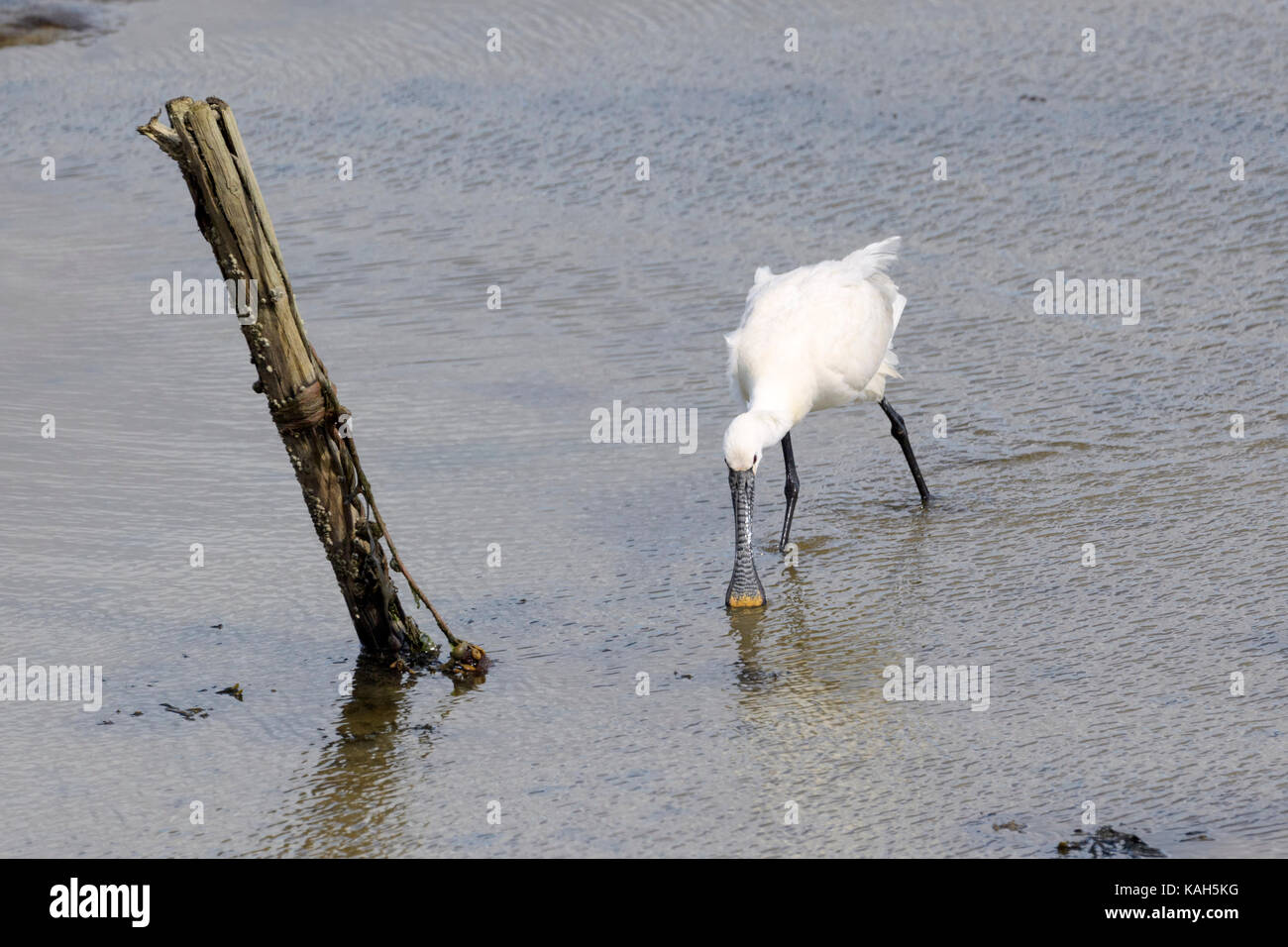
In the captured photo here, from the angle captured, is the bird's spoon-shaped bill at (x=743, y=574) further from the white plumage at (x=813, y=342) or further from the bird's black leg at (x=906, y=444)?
the bird's black leg at (x=906, y=444)

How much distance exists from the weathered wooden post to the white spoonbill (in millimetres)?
1462

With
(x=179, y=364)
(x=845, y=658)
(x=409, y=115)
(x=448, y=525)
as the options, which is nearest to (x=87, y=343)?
(x=179, y=364)

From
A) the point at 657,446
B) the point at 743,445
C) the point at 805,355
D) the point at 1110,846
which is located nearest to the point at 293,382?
the point at 743,445

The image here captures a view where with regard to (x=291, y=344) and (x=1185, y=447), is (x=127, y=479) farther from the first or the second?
(x=1185, y=447)

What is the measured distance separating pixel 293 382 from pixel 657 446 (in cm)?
300

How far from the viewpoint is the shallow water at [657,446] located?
4.68 metres

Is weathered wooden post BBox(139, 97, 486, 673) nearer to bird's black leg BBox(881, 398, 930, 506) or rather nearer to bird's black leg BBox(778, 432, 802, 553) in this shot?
bird's black leg BBox(778, 432, 802, 553)

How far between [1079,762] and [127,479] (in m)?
4.66

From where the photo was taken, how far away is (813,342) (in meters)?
6.73

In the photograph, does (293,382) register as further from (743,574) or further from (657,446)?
(657,446)

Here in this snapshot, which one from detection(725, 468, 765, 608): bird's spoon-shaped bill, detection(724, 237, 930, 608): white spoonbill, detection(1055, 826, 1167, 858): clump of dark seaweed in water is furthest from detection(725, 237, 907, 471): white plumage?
detection(1055, 826, 1167, 858): clump of dark seaweed in water

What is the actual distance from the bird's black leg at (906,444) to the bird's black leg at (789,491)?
499 millimetres

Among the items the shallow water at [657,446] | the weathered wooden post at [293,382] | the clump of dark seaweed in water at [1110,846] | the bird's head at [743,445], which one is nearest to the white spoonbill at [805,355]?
the bird's head at [743,445]

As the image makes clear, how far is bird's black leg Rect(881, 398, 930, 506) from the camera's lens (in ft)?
22.6
